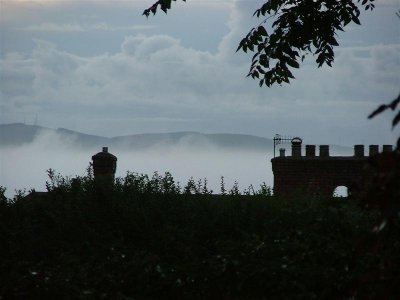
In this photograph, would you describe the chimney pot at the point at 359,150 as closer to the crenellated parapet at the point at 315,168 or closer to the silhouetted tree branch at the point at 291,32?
the crenellated parapet at the point at 315,168

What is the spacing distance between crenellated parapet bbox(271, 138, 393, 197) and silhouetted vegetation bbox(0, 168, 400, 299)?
1405 cm

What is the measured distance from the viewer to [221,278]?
24.8 feet

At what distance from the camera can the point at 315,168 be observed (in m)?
23.7

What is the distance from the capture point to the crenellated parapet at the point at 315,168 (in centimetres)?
2291

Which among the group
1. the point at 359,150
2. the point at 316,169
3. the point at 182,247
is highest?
the point at 359,150

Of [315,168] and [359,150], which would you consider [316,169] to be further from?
[359,150]

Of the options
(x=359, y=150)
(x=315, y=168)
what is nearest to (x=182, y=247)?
(x=315, y=168)

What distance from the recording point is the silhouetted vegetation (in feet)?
24.4

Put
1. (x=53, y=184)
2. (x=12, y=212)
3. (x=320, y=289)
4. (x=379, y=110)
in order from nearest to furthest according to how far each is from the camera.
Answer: (x=379, y=110) → (x=320, y=289) → (x=12, y=212) → (x=53, y=184)

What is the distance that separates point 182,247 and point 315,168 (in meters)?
16.5

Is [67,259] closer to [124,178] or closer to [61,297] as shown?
[61,297]

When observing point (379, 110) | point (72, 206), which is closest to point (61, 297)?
point (72, 206)

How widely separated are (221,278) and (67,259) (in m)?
1.92

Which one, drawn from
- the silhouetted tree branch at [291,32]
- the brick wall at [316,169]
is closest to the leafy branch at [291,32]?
the silhouetted tree branch at [291,32]
